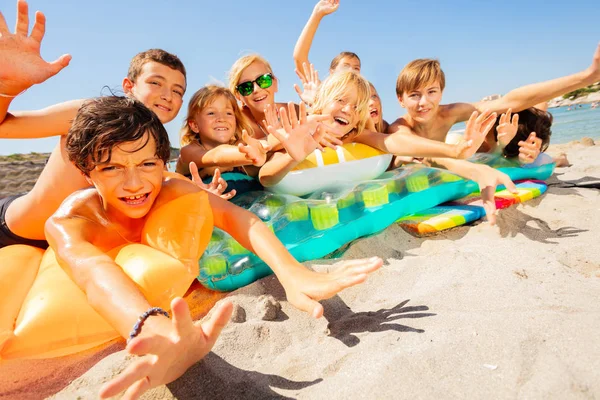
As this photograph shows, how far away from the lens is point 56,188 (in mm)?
2225

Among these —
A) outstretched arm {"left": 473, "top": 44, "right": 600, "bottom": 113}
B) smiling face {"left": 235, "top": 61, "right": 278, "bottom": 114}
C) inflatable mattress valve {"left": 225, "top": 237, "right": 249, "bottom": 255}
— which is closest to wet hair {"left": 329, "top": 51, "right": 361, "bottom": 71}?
smiling face {"left": 235, "top": 61, "right": 278, "bottom": 114}

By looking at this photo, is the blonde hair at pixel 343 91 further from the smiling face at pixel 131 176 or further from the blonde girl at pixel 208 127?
the smiling face at pixel 131 176

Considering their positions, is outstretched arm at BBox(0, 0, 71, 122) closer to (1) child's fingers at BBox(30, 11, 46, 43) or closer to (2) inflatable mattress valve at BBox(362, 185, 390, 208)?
(1) child's fingers at BBox(30, 11, 46, 43)

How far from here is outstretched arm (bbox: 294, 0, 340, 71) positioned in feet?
15.7

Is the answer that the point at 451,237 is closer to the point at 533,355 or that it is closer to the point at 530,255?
the point at 530,255

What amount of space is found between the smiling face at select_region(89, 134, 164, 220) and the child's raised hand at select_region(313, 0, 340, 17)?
372cm

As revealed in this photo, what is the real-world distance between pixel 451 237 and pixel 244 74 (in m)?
2.58

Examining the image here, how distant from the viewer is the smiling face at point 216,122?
11.3 feet

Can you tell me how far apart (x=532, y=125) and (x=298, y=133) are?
2941 mm

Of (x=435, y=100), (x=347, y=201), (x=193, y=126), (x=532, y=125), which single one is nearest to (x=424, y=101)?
(x=435, y=100)

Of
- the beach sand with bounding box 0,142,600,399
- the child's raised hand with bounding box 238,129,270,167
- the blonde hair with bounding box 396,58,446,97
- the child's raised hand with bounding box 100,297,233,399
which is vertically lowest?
the beach sand with bounding box 0,142,600,399

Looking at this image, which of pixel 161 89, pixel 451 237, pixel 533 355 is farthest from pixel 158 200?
pixel 451 237

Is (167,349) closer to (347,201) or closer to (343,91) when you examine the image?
(347,201)

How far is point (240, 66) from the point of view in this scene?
157 inches
